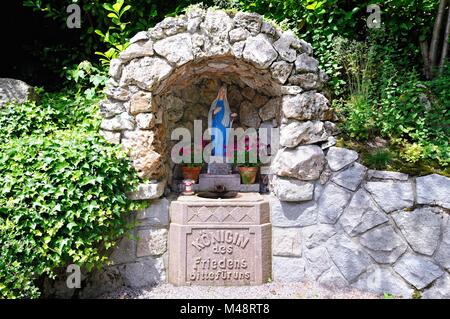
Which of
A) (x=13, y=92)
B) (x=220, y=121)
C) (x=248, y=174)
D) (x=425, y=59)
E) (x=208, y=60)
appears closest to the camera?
(x=208, y=60)

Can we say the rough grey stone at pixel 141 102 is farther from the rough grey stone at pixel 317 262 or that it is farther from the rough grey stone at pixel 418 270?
the rough grey stone at pixel 418 270

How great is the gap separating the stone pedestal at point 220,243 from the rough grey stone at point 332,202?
62cm

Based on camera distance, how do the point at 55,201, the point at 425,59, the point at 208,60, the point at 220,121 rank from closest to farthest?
the point at 55,201 < the point at 208,60 < the point at 220,121 < the point at 425,59

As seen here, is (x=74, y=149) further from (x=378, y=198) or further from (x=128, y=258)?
(x=378, y=198)

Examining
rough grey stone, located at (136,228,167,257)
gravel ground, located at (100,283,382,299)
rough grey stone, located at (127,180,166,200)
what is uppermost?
rough grey stone, located at (127,180,166,200)

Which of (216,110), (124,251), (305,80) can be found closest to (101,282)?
(124,251)

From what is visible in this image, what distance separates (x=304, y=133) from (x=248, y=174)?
0.91 m

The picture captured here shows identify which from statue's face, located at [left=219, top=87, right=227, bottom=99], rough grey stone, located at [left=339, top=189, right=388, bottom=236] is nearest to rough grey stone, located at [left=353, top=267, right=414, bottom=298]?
rough grey stone, located at [left=339, top=189, right=388, bottom=236]

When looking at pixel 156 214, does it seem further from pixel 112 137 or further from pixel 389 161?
pixel 389 161

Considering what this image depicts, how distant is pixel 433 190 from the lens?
3.31 meters

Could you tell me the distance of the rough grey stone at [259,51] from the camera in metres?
3.54

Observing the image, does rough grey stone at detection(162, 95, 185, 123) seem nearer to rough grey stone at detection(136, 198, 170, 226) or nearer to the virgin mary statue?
the virgin mary statue

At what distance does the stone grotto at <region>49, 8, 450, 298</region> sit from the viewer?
342 cm

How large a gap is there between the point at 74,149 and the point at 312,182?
2335mm
